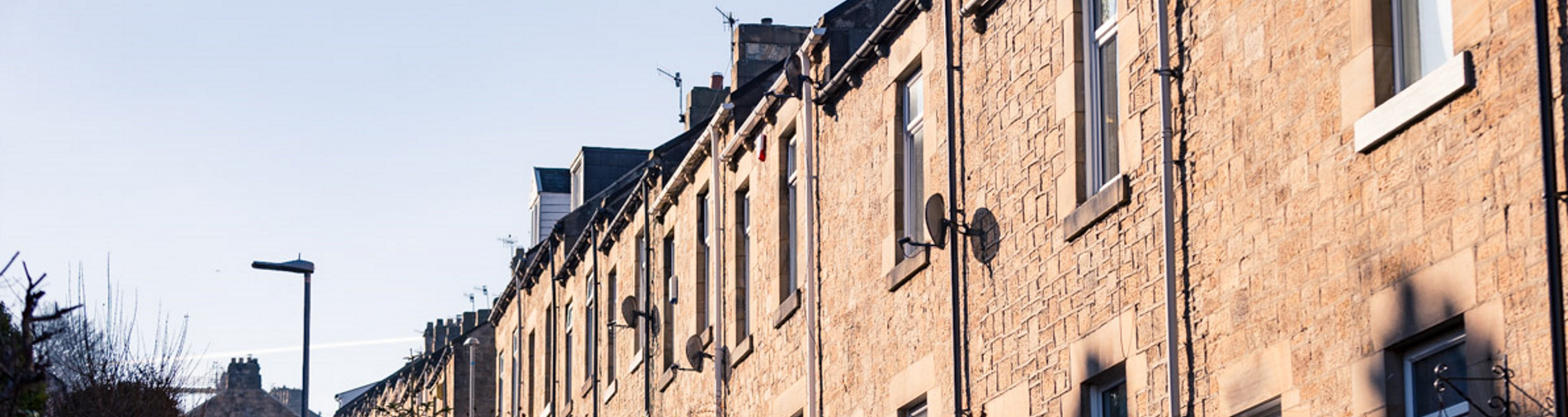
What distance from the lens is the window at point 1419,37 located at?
11.2 metres

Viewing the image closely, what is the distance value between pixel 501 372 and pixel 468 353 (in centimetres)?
493

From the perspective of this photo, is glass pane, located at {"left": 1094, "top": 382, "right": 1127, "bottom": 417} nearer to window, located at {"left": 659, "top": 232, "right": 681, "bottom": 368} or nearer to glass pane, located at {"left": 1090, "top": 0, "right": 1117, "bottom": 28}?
glass pane, located at {"left": 1090, "top": 0, "right": 1117, "bottom": 28}

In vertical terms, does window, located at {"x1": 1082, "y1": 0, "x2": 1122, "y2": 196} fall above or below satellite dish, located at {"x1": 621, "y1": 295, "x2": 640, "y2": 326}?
below

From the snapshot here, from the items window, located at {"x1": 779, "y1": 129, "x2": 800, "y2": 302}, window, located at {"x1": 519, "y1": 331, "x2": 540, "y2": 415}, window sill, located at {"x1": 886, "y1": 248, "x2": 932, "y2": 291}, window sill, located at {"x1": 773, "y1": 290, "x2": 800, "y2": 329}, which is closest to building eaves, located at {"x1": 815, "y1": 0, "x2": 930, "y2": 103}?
window, located at {"x1": 779, "y1": 129, "x2": 800, "y2": 302}

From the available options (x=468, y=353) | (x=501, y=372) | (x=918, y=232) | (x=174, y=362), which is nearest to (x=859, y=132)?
(x=918, y=232)

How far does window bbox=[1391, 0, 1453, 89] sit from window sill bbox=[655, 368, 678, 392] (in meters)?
15.6

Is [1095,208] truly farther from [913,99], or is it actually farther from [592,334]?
[592,334]

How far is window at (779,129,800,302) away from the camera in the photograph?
2258 cm

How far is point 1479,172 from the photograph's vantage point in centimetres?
1050

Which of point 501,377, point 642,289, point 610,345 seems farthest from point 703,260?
point 501,377

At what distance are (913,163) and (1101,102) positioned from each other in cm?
403

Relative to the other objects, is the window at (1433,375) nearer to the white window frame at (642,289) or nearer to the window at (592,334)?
the white window frame at (642,289)

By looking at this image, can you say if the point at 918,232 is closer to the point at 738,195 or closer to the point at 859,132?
the point at 859,132

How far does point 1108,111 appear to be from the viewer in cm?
1514
